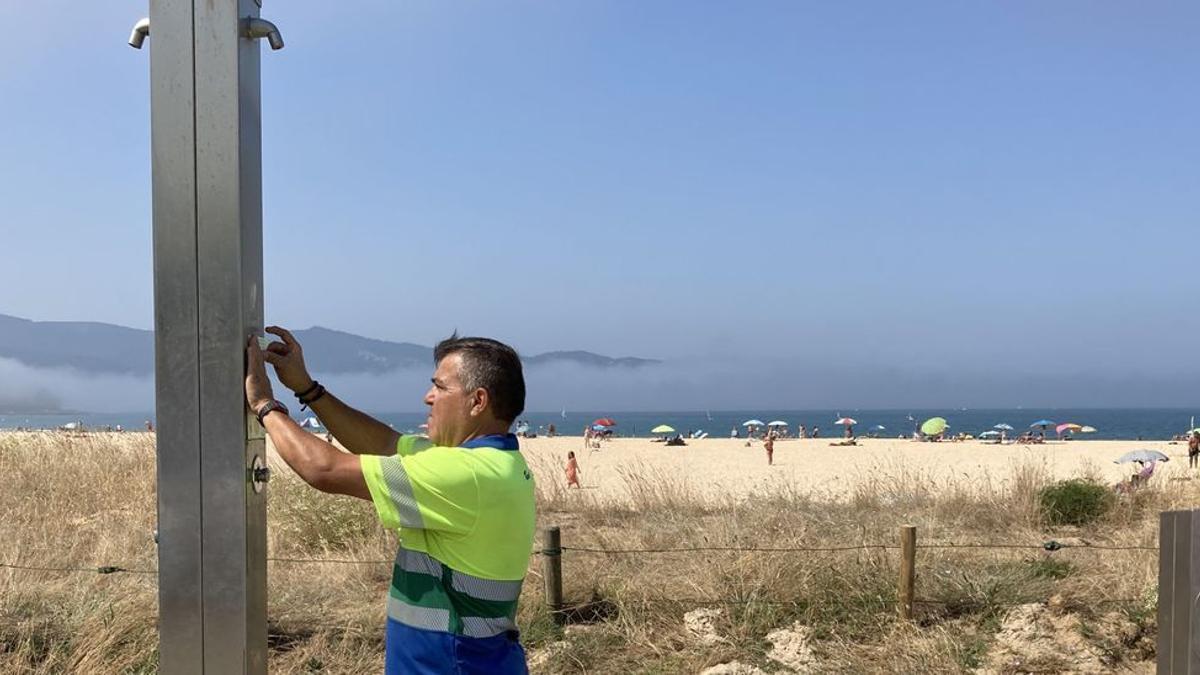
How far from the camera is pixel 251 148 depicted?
2.41 meters

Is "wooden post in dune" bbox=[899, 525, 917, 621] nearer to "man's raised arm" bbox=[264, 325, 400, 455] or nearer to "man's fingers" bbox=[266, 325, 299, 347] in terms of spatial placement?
"man's raised arm" bbox=[264, 325, 400, 455]

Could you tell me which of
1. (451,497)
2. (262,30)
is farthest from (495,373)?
(262,30)

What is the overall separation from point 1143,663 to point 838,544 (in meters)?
2.31

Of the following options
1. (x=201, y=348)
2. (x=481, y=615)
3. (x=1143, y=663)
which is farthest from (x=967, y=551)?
(x=201, y=348)

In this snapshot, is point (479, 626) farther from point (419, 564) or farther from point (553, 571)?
point (553, 571)

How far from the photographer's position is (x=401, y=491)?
2.22 metres

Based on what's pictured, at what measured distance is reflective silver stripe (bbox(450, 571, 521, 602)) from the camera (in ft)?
7.56

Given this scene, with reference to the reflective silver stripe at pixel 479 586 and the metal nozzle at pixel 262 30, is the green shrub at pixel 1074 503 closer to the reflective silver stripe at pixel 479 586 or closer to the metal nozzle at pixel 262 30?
the reflective silver stripe at pixel 479 586

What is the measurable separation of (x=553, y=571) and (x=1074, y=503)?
691 cm

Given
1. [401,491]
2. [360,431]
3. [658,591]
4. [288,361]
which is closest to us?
[401,491]

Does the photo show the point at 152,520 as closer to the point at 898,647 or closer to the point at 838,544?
the point at 838,544

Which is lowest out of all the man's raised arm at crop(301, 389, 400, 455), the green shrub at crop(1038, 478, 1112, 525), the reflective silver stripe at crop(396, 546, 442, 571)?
the green shrub at crop(1038, 478, 1112, 525)

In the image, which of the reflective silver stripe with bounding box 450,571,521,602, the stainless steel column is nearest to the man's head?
the reflective silver stripe with bounding box 450,571,521,602

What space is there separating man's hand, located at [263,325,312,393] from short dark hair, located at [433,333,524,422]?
38 centimetres
